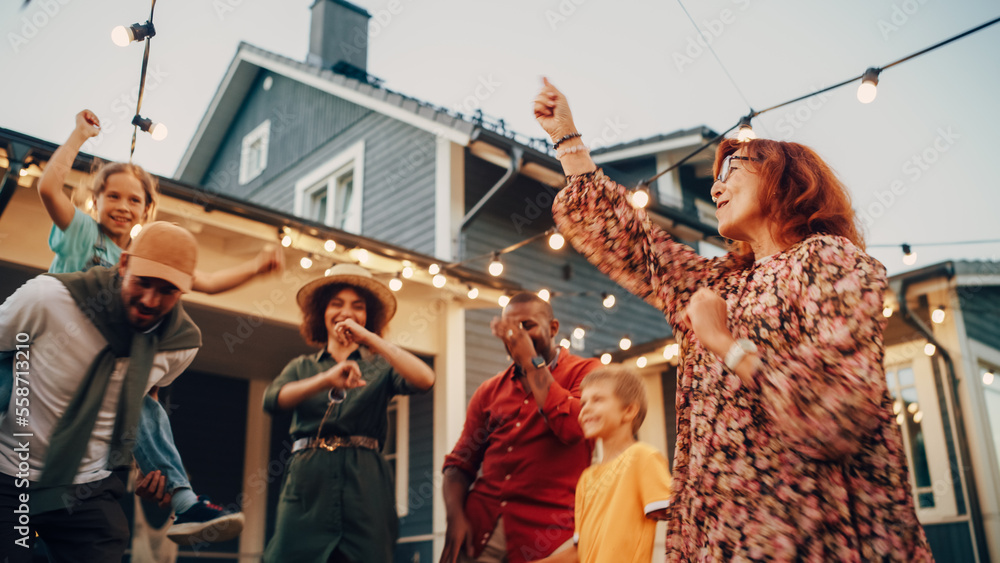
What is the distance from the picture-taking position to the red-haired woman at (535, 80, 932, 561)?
1.13 metres

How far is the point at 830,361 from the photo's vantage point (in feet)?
3.71

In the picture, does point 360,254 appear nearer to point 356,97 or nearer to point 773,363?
point 356,97

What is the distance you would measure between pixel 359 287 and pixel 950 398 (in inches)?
259

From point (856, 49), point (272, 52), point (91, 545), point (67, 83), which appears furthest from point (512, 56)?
point (272, 52)

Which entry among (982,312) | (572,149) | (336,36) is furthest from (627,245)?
(336,36)

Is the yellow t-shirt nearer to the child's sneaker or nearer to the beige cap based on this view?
the child's sneaker

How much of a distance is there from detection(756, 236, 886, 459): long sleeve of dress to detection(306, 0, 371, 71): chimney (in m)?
10.9

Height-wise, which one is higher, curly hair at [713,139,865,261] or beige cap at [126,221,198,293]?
beige cap at [126,221,198,293]

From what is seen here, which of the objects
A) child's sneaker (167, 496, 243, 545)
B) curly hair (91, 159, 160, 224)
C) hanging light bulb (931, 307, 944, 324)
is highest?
hanging light bulb (931, 307, 944, 324)

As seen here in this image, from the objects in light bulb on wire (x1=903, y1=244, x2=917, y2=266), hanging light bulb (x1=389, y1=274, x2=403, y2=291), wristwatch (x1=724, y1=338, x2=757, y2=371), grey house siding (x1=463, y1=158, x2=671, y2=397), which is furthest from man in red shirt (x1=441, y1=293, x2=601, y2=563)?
light bulb on wire (x1=903, y1=244, x2=917, y2=266)

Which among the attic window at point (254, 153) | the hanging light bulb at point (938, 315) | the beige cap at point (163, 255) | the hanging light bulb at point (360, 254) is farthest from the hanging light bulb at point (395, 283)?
the attic window at point (254, 153)

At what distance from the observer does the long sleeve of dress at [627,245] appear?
149 centimetres

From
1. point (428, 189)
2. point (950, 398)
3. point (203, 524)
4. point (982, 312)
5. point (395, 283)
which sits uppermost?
point (428, 189)

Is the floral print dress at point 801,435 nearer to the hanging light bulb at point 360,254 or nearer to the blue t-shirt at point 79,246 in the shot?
the blue t-shirt at point 79,246
